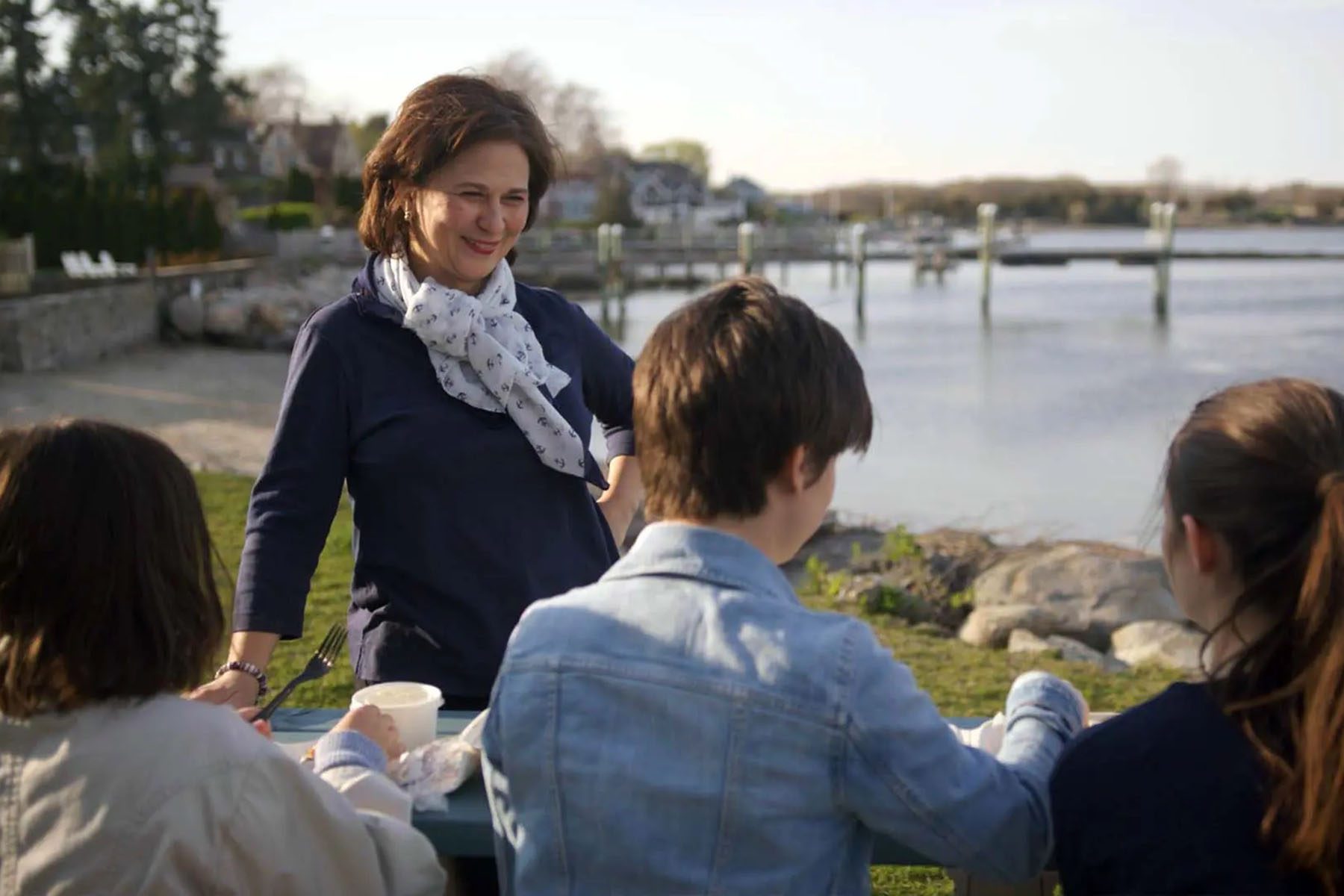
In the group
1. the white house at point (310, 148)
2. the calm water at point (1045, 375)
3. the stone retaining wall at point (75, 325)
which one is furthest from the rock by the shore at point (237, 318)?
the white house at point (310, 148)

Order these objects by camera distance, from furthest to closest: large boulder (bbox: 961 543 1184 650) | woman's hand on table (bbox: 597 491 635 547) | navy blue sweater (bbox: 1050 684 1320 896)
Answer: large boulder (bbox: 961 543 1184 650), woman's hand on table (bbox: 597 491 635 547), navy blue sweater (bbox: 1050 684 1320 896)

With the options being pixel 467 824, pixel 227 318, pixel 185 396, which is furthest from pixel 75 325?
pixel 467 824

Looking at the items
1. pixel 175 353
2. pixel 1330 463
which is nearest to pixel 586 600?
pixel 1330 463

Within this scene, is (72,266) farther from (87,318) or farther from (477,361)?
(477,361)

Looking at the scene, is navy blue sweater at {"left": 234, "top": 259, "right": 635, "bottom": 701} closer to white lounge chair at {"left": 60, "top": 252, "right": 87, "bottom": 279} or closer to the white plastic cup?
the white plastic cup

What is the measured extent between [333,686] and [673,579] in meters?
3.76

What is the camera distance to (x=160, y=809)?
1.52 meters

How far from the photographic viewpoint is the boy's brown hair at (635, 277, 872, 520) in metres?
1.50

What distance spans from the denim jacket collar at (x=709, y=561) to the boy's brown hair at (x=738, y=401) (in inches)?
1.2

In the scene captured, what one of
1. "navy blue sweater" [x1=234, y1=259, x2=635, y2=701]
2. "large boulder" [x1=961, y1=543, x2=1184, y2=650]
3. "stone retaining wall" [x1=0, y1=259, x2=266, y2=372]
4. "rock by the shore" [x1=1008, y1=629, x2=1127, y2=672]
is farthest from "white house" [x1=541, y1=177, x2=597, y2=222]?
"navy blue sweater" [x1=234, y1=259, x2=635, y2=701]

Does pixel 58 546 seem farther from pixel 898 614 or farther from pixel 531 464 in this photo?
pixel 898 614

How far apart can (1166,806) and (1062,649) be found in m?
4.64

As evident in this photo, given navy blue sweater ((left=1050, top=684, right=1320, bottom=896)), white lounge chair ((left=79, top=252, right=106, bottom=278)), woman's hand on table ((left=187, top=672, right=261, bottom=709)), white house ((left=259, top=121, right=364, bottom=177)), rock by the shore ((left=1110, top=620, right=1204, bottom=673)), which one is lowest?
rock by the shore ((left=1110, top=620, right=1204, bottom=673))

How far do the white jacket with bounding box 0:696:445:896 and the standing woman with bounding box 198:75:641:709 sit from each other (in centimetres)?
68
